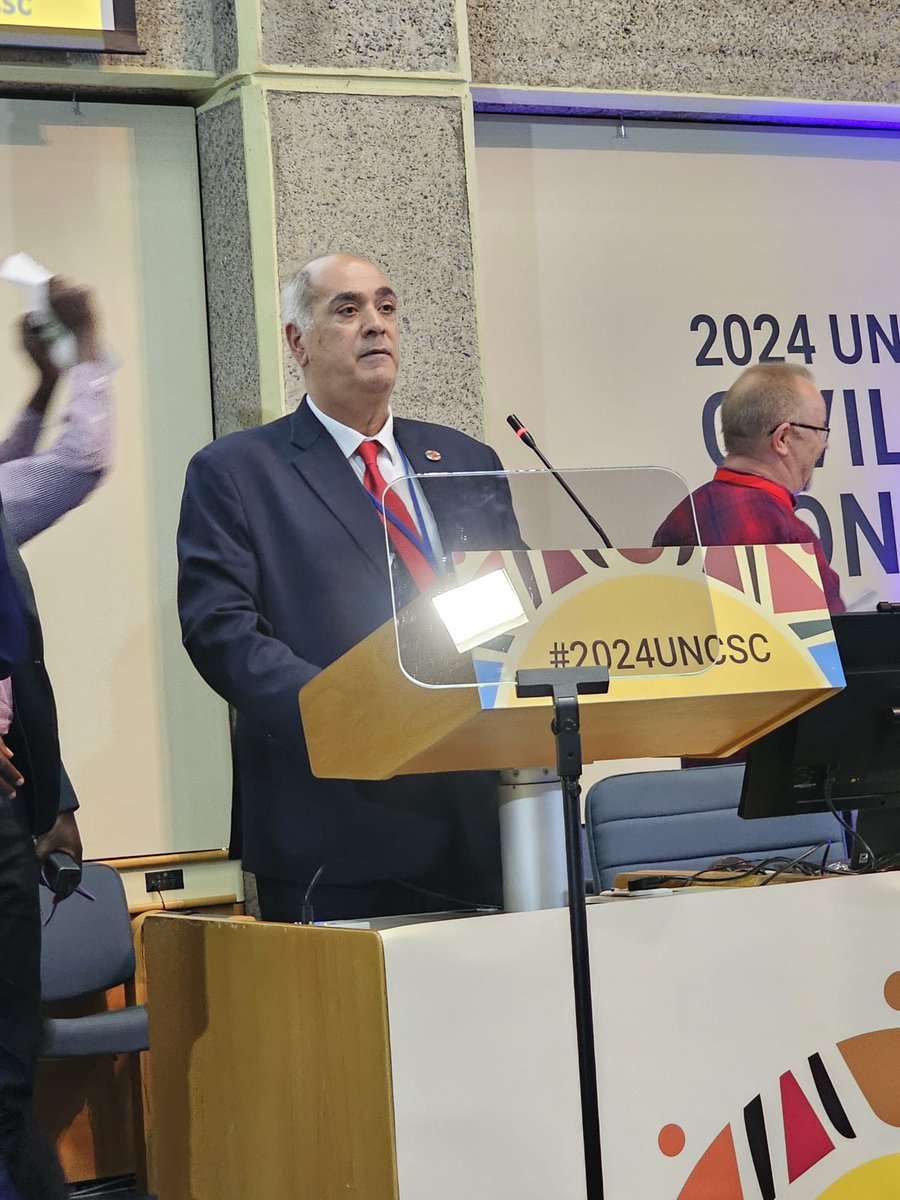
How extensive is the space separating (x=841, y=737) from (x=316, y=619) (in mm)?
882

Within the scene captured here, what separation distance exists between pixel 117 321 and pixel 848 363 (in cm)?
229

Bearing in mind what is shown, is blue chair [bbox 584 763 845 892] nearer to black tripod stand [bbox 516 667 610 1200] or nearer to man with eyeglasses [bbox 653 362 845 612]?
man with eyeglasses [bbox 653 362 845 612]

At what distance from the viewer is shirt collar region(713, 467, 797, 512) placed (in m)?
3.73

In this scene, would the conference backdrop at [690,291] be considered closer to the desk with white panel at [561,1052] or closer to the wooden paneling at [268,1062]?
the wooden paneling at [268,1062]

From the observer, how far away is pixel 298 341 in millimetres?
3092

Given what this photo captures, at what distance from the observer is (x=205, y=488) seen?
9.00 ft

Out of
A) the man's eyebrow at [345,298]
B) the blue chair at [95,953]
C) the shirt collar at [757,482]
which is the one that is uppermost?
the man's eyebrow at [345,298]

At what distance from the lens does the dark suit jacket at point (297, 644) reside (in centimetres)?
251

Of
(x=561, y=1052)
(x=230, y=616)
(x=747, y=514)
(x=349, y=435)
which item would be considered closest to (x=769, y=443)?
(x=747, y=514)

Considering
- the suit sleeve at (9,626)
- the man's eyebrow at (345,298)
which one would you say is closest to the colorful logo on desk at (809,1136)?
the suit sleeve at (9,626)

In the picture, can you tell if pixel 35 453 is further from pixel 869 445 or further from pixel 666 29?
pixel 869 445

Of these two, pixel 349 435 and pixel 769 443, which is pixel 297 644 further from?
pixel 769 443

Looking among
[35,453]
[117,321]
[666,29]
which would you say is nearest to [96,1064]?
[35,453]

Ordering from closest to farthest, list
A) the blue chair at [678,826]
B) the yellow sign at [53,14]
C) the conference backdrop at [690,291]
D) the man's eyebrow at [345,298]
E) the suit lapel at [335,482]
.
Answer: the suit lapel at [335,482] < the man's eyebrow at [345,298] < the blue chair at [678,826] < the yellow sign at [53,14] < the conference backdrop at [690,291]
